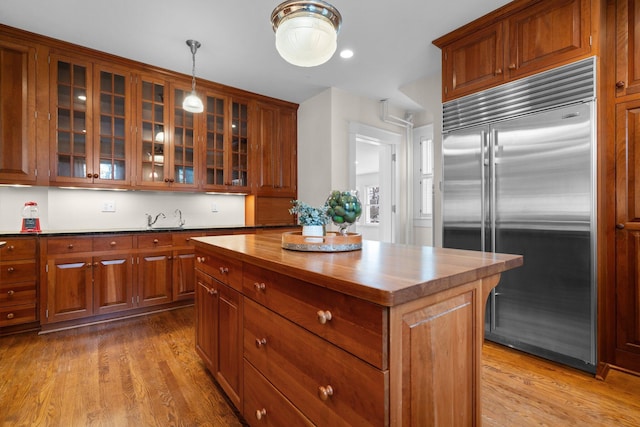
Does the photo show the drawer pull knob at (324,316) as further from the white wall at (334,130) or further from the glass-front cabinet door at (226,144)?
the glass-front cabinet door at (226,144)

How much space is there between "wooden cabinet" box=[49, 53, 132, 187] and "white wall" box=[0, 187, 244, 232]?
0.31m

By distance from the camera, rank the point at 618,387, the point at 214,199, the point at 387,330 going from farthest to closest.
Answer: the point at 214,199 < the point at 618,387 < the point at 387,330

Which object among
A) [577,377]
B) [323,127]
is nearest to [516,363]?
[577,377]

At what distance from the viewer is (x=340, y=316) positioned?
0.91 metres

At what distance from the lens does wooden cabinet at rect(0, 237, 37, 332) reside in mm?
2588

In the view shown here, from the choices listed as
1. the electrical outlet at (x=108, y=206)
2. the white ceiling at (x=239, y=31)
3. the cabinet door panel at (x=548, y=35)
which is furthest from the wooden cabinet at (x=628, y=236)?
the electrical outlet at (x=108, y=206)

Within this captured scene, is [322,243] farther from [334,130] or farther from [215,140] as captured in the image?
[215,140]

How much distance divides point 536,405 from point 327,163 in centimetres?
307

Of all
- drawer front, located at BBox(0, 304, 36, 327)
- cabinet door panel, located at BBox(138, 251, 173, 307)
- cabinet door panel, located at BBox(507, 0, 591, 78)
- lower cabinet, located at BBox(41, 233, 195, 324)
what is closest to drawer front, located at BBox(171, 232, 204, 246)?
lower cabinet, located at BBox(41, 233, 195, 324)

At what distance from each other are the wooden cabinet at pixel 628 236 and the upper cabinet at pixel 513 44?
55 centimetres

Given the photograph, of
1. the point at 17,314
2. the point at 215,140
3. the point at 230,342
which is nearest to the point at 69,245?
the point at 17,314

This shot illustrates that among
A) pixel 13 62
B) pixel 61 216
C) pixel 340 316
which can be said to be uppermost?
pixel 13 62

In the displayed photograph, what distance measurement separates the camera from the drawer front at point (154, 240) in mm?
3129

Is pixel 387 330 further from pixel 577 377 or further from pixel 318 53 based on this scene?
pixel 577 377
